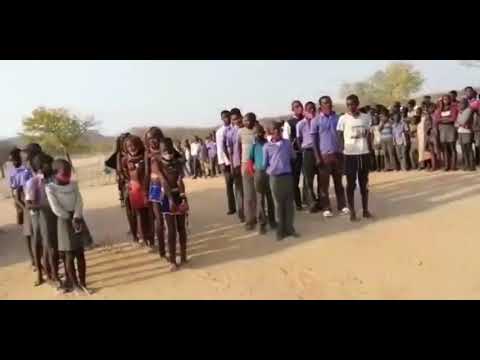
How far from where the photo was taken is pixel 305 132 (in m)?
8.89

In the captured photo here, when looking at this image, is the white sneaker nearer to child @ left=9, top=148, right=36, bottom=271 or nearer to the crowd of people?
the crowd of people

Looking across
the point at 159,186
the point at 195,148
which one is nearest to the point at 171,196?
the point at 159,186

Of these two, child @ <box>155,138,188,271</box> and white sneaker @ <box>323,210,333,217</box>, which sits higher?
child @ <box>155,138,188,271</box>

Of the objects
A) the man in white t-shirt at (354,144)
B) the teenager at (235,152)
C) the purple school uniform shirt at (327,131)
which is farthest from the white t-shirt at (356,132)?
the teenager at (235,152)

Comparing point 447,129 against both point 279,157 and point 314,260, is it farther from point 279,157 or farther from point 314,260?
point 314,260

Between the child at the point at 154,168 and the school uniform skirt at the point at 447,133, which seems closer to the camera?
the child at the point at 154,168

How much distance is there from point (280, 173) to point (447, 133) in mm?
5486

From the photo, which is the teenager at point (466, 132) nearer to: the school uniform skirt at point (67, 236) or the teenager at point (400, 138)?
the teenager at point (400, 138)

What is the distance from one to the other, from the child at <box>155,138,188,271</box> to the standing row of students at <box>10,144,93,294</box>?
3.43 ft

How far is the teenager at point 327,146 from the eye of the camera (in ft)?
27.9

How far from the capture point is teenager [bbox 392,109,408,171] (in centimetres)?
1277

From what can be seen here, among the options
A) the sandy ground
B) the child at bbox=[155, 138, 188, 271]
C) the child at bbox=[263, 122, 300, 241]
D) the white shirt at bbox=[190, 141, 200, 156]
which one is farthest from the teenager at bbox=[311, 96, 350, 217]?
the white shirt at bbox=[190, 141, 200, 156]

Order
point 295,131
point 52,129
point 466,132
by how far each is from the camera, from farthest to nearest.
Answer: point 52,129, point 466,132, point 295,131

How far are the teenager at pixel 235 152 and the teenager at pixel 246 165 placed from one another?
0.18m
